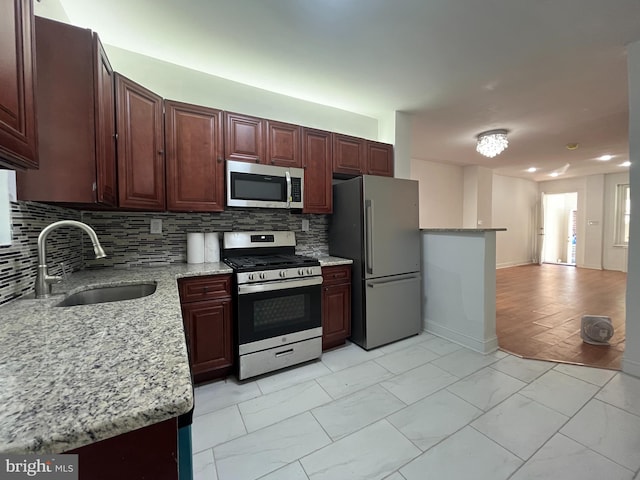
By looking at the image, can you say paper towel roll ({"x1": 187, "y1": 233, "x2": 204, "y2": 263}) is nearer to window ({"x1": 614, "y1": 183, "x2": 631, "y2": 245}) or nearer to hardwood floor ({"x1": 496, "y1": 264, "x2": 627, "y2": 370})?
hardwood floor ({"x1": 496, "y1": 264, "x2": 627, "y2": 370})

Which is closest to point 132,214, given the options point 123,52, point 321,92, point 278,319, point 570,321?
point 123,52

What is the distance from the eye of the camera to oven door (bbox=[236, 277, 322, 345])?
2102 mm

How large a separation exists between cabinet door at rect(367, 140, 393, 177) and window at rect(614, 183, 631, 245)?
7.19 m

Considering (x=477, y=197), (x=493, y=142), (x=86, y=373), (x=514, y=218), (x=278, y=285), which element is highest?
(x=493, y=142)

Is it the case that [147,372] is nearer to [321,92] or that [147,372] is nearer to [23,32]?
[23,32]

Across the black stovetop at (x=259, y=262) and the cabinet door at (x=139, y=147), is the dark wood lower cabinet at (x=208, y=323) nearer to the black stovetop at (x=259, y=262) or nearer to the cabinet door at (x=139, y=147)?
the black stovetop at (x=259, y=262)

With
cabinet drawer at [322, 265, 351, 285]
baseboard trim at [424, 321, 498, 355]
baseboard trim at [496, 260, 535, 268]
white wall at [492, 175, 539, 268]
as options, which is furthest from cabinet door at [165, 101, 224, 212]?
baseboard trim at [496, 260, 535, 268]

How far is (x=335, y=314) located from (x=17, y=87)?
2417 millimetres

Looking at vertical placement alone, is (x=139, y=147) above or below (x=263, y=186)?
above

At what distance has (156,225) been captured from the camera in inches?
92.3

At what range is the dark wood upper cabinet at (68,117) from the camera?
1.29m

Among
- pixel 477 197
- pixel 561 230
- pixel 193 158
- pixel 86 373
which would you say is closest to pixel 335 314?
pixel 193 158

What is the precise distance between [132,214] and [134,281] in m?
0.84

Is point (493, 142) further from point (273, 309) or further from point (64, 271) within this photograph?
point (64, 271)
